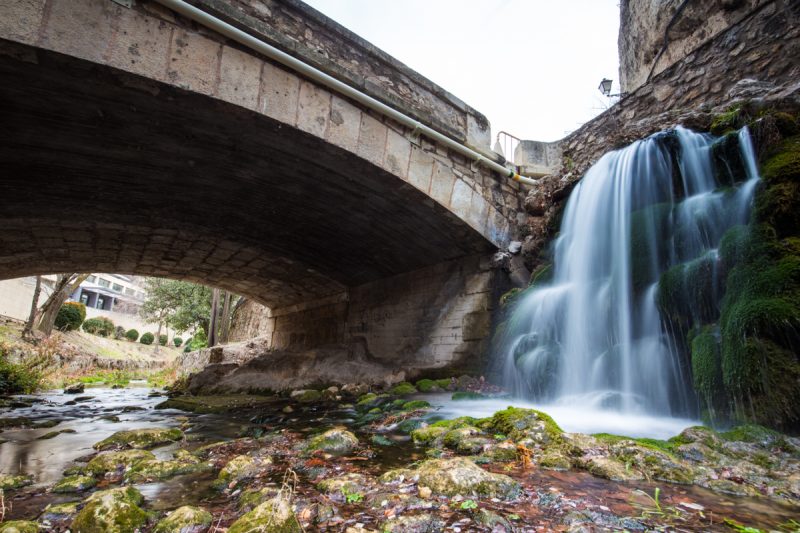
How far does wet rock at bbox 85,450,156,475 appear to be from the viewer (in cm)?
232

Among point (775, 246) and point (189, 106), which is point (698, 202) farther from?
point (189, 106)

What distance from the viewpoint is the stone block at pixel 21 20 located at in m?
3.13

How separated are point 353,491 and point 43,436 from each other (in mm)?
3510

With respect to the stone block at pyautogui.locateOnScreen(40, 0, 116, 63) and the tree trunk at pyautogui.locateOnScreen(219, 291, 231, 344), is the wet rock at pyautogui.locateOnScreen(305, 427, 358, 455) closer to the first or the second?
the stone block at pyautogui.locateOnScreen(40, 0, 116, 63)

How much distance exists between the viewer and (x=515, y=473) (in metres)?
2.11

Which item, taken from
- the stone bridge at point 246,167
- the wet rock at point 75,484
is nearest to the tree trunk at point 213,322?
the stone bridge at point 246,167

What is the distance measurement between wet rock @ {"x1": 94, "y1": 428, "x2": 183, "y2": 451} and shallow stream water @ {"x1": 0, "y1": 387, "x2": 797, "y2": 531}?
128mm

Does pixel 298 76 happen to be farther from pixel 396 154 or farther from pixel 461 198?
pixel 461 198

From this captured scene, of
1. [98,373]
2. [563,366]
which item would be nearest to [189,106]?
[563,366]

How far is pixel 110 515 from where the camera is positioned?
4.98 feet

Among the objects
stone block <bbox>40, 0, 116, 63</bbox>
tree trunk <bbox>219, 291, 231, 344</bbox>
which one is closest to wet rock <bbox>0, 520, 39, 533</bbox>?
stone block <bbox>40, 0, 116, 63</bbox>

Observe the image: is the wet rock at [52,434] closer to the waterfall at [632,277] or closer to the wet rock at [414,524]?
the wet rock at [414,524]

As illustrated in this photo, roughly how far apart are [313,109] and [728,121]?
4759 millimetres

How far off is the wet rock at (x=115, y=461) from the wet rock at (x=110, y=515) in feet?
2.86
